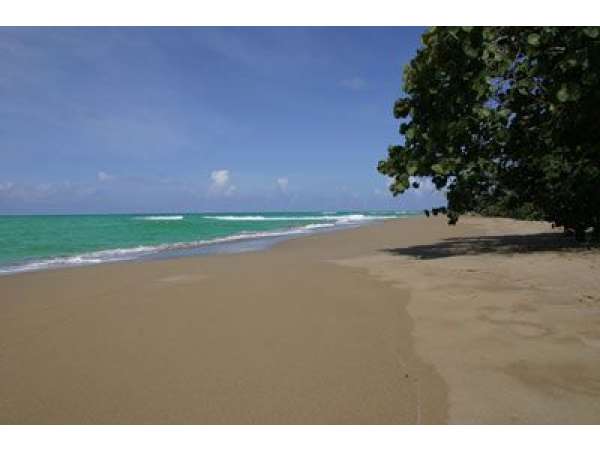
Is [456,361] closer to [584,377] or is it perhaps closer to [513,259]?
[584,377]

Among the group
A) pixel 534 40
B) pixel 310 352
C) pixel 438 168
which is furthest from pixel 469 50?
pixel 310 352

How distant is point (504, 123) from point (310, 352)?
28.8ft

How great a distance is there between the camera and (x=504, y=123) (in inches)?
388

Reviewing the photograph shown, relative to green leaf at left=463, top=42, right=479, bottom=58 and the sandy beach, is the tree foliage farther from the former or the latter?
the sandy beach

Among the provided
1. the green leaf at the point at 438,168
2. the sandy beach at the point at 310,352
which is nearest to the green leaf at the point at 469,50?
the green leaf at the point at 438,168

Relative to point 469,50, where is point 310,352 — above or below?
below

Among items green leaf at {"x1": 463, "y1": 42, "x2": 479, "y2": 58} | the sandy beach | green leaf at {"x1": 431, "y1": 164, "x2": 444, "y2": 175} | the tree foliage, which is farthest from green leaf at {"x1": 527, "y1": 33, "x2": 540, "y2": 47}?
the sandy beach

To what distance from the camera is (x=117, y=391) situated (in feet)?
9.94

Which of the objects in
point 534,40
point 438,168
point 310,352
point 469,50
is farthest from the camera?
point 438,168

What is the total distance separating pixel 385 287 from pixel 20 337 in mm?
5350

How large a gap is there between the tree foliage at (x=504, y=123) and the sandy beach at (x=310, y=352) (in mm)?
3680

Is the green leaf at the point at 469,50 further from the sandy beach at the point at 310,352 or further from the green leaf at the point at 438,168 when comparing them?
the sandy beach at the point at 310,352

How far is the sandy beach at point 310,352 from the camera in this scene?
2713 millimetres

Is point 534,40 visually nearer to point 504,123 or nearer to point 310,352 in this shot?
point 504,123
